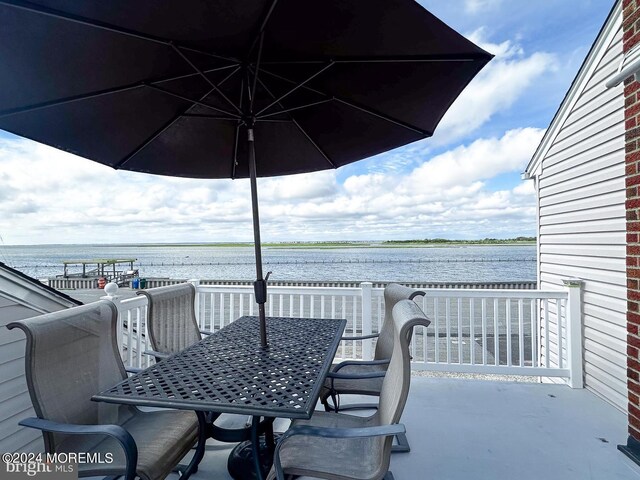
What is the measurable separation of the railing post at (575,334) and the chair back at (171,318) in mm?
3659

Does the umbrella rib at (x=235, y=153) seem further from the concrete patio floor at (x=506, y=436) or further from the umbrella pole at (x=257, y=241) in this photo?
the concrete patio floor at (x=506, y=436)

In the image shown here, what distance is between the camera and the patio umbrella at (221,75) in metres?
1.56

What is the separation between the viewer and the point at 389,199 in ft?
124

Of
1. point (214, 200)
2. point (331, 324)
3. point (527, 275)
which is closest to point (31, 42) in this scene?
point (331, 324)

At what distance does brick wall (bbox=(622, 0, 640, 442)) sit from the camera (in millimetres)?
2162

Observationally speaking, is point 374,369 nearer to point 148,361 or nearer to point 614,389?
point 614,389

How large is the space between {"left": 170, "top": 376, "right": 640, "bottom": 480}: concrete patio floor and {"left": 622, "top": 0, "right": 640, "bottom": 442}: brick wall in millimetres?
364

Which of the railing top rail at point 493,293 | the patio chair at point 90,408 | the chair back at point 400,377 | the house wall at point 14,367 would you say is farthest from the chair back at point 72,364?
the railing top rail at point 493,293

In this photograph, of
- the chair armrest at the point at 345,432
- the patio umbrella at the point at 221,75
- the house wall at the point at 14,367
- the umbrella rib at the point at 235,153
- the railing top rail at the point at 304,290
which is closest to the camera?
the chair armrest at the point at 345,432

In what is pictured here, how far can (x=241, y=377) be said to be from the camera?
1.71 metres

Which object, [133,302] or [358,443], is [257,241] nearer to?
[358,443]

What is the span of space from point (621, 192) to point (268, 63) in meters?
3.31

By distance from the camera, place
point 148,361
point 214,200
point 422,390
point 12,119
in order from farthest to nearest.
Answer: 1. point 214,200
2. point 148,361
3. point 422,390
4. point 12,119

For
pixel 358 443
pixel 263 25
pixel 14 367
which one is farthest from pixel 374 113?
pixel 14 367
